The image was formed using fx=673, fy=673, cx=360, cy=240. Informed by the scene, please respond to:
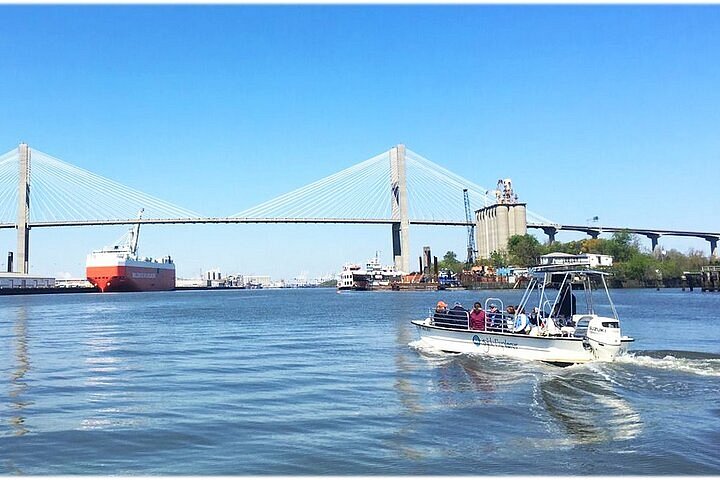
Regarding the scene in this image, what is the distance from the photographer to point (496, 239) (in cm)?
14575

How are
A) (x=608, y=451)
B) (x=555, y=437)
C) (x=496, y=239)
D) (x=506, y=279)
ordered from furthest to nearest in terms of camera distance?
(x=496, y=239) < (x=506, y=279) < (x=555, y=437) < (x=608, y=451)

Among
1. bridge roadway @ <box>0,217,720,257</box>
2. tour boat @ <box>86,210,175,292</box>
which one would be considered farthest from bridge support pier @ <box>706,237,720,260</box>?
tour boat @ <box>86,210,175,292</box>

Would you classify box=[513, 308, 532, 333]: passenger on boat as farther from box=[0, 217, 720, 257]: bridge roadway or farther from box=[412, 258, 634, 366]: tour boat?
box=[0, 217, 720, 257]: bridge roadway

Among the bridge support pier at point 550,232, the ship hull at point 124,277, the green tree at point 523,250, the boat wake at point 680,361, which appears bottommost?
the boat wake at point 680,361

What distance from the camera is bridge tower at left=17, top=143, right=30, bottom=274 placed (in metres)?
103

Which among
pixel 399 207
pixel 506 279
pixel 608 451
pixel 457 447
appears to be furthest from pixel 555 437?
pixel 506 279

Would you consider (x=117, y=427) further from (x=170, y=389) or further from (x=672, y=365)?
(x=672, y=365)

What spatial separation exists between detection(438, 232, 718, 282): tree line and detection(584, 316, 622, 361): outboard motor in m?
93.0

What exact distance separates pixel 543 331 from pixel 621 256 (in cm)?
10699

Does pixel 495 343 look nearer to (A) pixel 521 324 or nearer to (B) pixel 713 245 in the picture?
(A) pixel 521 324

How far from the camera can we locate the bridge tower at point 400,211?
108m

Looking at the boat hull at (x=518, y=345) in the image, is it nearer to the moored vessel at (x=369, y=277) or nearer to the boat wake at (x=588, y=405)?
the boat wake at (x=588, y=405)

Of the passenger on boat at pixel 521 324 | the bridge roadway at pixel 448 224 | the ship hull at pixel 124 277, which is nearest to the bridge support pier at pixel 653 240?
the bridge roadway at pixel 448 224

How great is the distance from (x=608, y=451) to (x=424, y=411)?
372 centimetres
